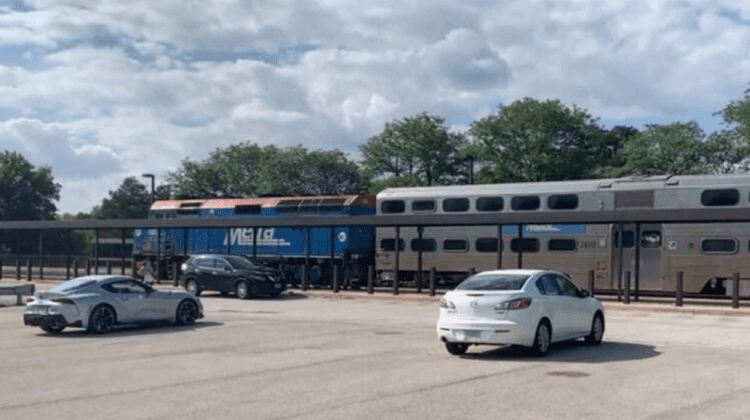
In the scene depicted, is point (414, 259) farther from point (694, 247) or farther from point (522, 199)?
point (694, 247)

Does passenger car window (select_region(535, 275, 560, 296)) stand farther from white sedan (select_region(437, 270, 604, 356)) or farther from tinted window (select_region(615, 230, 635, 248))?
tinted window (select_region(615, 230, 635, 248))

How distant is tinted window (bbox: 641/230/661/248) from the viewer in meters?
32.2

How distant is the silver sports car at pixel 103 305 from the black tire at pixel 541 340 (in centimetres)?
983

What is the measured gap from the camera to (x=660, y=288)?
105 ft

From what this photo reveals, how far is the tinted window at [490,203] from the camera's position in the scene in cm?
3578

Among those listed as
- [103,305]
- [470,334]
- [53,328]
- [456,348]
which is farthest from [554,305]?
[53,328]

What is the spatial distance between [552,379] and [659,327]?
10264 mm

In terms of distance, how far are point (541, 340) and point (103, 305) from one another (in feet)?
33.2

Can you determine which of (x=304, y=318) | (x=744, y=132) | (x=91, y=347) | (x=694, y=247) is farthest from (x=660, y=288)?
(x=744, y=132)

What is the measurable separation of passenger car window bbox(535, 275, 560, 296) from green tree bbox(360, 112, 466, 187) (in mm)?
60371

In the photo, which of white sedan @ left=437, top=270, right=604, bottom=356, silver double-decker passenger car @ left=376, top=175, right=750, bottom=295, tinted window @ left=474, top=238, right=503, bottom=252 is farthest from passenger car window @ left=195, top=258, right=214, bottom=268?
white sedan @ left=437, top=270, right=604, bottom=356

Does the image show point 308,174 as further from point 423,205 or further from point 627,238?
point 627,238

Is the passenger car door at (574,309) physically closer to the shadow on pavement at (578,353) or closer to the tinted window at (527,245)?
the shadow on pavement at (578,353)

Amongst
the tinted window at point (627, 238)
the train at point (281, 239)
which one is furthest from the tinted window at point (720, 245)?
the train at point (281, 239)
